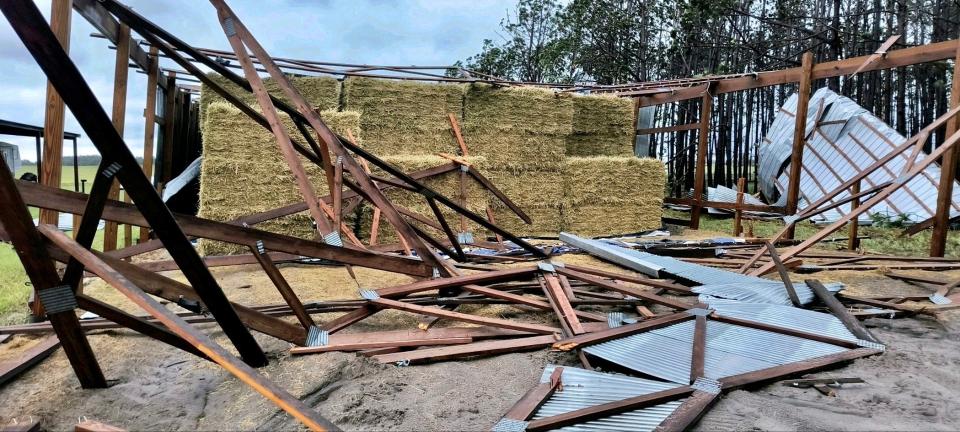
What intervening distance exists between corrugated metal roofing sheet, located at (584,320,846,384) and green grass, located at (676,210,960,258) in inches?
232

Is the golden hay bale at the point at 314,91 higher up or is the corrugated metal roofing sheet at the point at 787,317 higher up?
the golden hay bale at the point at 314,91

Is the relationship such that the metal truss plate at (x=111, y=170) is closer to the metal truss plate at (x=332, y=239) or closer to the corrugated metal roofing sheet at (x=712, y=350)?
the metal truss plate at (x=332, y=239)

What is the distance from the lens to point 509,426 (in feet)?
7.52

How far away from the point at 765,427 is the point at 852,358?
142 cm

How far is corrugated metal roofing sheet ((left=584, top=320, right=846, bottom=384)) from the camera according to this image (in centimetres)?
295

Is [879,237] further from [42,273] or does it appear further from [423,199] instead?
[42,273]

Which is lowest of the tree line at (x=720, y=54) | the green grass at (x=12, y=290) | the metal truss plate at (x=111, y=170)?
the green grass at (x=12, y=290)

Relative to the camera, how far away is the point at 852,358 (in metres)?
3.23

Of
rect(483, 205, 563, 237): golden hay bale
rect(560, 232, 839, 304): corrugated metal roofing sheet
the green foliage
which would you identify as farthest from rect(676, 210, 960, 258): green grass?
rect(560, 232, 839, 304): corrugated metal roofing sheet

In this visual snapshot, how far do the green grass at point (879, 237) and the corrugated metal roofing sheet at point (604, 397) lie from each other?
719 centimetres

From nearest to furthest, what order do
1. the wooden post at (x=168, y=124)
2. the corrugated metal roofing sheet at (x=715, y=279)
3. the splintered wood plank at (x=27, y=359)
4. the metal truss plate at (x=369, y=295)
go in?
the splintered wood plank at (x=27, y=359)
the metal truss plate at (x=369, y=295)
the corrugated metal roofing sheet at (x=715, y=279)
the wooden post at (x=168, y=124)

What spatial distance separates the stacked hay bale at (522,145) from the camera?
32.1 feet

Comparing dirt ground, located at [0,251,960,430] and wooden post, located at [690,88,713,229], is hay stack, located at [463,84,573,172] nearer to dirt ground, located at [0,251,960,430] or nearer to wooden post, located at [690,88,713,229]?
wooden post, located at [690,88,713,229]

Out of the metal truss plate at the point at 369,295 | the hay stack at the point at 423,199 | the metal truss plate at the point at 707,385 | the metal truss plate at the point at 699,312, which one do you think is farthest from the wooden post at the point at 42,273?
the hay stack at the point at 423,199
